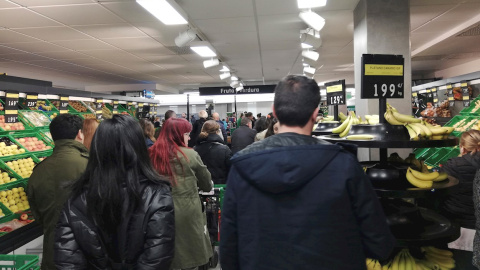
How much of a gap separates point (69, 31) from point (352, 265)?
251 inches

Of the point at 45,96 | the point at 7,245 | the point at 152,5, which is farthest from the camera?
the point at 45,96

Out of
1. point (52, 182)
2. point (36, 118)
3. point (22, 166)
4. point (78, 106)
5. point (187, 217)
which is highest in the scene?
point (78, 106)

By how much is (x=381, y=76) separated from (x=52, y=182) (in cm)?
248

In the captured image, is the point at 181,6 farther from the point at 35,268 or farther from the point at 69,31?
the point at 35,268

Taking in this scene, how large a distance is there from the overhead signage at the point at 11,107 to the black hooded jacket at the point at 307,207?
521 cm

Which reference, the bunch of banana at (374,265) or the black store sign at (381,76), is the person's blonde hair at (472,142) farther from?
the bunch of banana at (374,265)

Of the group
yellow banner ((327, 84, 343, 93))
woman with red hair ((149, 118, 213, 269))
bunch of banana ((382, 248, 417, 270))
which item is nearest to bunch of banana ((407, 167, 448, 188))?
bunch of banana ((382, 248, 417, 270))

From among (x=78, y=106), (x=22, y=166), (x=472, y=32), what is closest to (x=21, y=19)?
(x=22, y=166)

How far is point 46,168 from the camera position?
106 inches

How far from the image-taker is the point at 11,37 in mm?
6613

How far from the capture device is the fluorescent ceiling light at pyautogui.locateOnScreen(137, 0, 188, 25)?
4.39m

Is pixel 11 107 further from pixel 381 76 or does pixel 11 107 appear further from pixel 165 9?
pixel 381 76

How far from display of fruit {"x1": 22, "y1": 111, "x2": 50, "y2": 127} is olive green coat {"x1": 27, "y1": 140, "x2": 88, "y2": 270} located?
440 cm

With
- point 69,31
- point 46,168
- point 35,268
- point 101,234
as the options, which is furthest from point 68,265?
point 69,31
